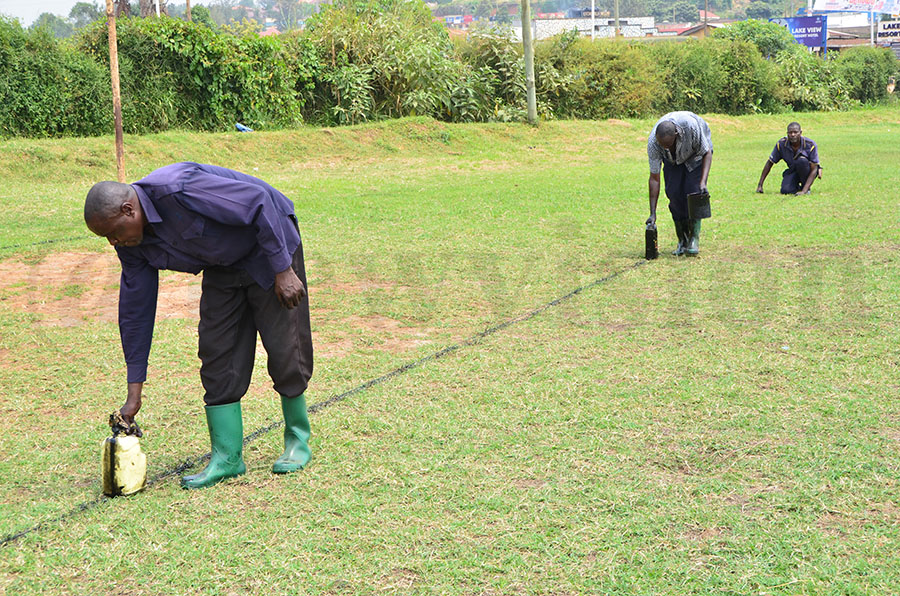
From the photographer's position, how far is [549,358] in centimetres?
643

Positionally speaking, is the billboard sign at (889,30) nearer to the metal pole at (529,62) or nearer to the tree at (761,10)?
the metal pole at (529,62)

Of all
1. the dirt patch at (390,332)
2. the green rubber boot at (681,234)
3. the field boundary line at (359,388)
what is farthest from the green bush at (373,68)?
the dirt patch at (390,332)

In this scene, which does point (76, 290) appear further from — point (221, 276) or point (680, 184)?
point (680, 184)

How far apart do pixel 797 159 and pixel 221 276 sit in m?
12.4

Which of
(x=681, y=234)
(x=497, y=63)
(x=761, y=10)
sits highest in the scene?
(x=761, y=10)

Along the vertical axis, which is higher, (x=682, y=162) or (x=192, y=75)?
(x=192, y=75)

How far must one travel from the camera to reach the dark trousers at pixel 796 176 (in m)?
14.7

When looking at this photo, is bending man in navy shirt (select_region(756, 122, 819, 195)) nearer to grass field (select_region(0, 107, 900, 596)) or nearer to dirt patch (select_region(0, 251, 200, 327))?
grass field (select_region(0, 107, 900, 596))

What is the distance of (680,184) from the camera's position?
980cm

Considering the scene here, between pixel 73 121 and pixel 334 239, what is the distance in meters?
11.3

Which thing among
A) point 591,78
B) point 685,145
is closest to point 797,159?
point 685,145

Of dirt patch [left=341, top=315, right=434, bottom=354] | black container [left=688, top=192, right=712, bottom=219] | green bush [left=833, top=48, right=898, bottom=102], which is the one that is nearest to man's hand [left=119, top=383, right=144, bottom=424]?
dirt patch [left=341, top=315, right=434, bottom=354]

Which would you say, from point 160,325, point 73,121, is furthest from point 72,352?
point 73,121

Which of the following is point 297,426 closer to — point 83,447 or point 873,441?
point 83,447
